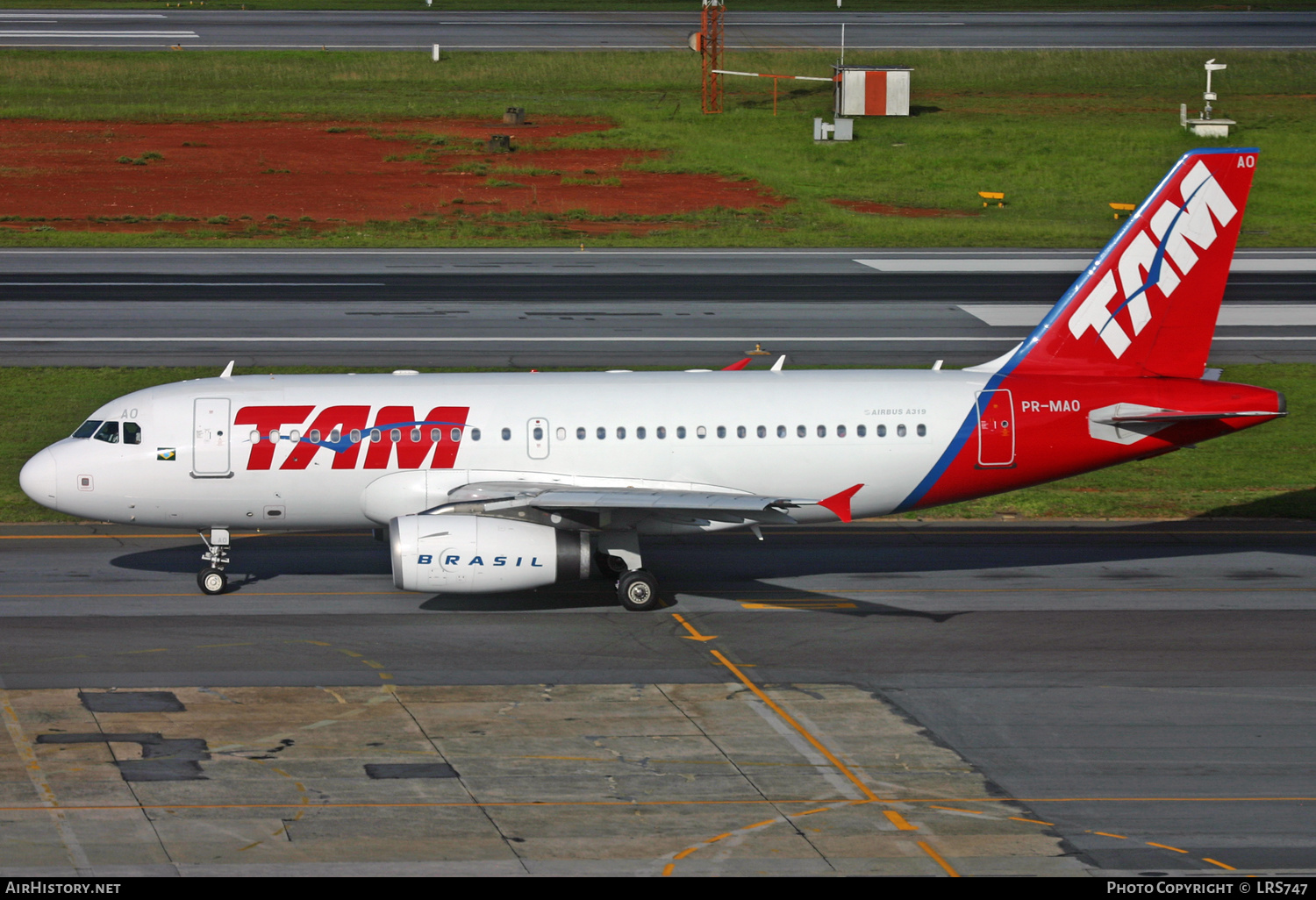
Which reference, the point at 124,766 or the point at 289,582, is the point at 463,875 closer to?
the point at 124,766

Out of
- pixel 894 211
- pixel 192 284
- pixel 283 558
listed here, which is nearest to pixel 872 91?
pixel 894 211

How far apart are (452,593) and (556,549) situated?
11.0 ft

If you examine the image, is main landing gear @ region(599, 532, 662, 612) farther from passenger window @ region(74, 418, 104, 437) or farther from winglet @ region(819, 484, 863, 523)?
passenger window @ region(74, 418, 104, 437)

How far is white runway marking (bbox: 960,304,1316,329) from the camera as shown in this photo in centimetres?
5409

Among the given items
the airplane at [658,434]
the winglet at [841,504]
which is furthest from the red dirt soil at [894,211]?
the winglet at [841,504]

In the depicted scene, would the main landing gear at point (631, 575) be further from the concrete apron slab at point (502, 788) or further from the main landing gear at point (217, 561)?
the main landing gear at point (217, 561)

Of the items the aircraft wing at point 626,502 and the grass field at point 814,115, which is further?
the grass field at point 814,115

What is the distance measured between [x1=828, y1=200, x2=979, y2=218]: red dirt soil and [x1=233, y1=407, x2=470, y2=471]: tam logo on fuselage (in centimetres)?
5127

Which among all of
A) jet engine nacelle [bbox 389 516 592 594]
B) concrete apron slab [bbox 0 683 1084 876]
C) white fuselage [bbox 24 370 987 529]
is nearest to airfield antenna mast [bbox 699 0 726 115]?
white fuselage [bbox 24 370 987 529]

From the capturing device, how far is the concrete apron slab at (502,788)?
17.5 m

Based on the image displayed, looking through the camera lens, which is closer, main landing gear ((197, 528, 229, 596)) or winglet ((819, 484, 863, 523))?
winglet ((819, 484, 863, 523))

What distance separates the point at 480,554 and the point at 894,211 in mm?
54746

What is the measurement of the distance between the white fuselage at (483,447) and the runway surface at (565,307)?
59.2 feet

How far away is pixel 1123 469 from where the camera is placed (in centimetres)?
3888
